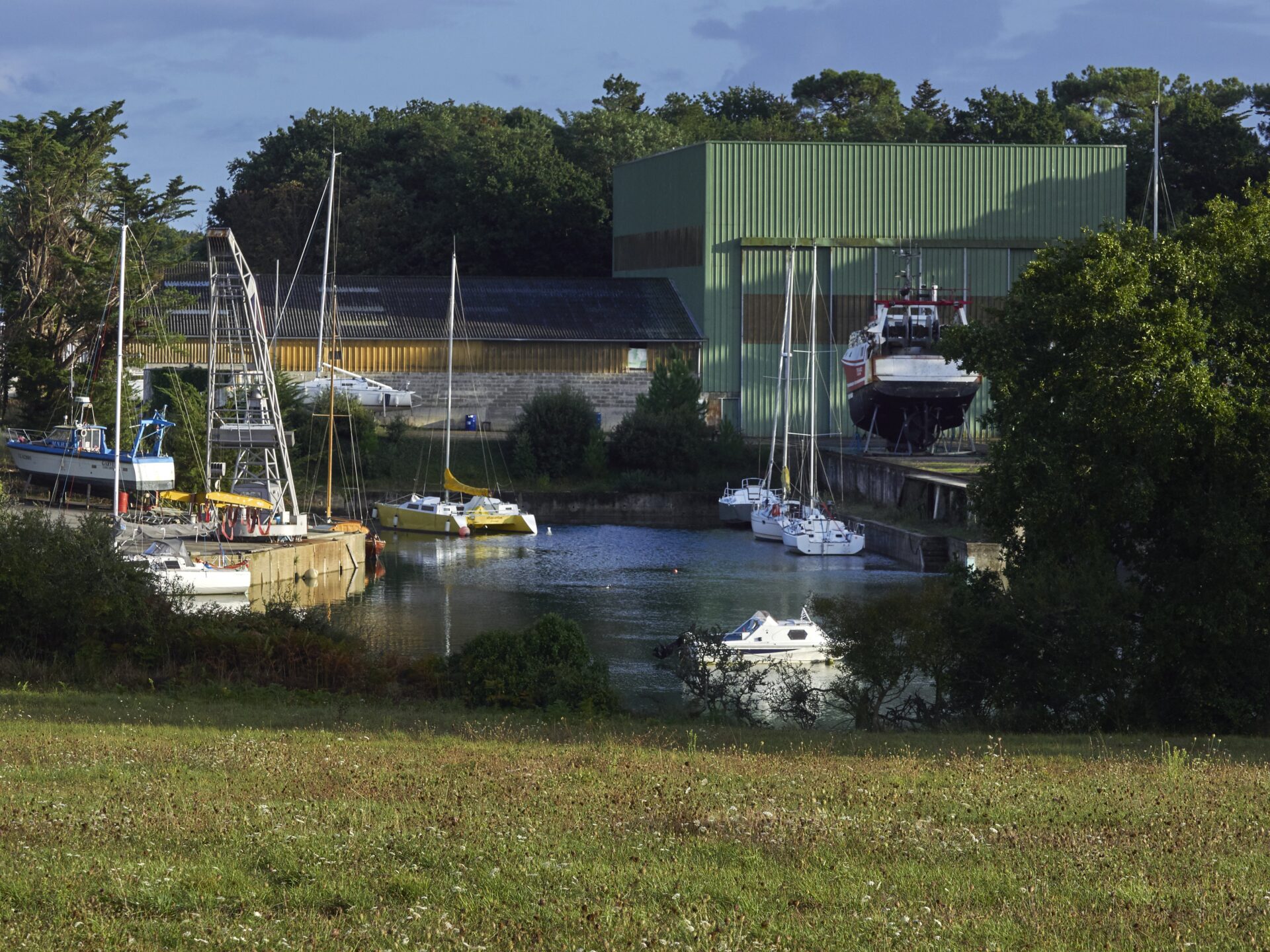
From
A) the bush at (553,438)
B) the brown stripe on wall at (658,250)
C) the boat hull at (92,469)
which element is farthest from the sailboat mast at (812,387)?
the boat hull at (92,469)

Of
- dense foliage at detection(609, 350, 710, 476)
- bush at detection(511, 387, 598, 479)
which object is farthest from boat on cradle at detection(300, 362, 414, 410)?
dense foliage at detection(609, 350, 710, 476)

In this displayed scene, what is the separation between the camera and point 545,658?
2052 cm

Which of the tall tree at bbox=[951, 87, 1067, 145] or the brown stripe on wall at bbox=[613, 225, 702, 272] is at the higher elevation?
the tall tree at bbox=[951, 87, 1067, 145]

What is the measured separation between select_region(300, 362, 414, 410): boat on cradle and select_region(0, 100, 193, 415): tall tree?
877 centimetres

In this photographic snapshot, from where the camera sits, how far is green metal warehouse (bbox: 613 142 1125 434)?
6844 centimetres

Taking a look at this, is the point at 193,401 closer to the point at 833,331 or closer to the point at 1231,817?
the point at 833,331

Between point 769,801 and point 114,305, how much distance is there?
5011 cm

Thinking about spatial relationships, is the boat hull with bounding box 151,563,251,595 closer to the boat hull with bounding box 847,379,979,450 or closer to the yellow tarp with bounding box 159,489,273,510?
the yellow tarp with bounding box 159,489,273,510

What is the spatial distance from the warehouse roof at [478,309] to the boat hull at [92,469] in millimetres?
15529

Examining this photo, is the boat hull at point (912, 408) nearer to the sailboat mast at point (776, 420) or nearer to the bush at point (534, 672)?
the sailboat mast at point (776, 420)

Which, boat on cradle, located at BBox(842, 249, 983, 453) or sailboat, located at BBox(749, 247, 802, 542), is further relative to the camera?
boat on cradle, located at BBox(842, 249, 983, 453)

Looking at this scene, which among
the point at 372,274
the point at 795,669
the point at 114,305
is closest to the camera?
the point at 795,669

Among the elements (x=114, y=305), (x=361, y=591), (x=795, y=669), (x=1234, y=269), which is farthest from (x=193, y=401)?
(x=1234, y=269)

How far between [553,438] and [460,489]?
6469 mm
